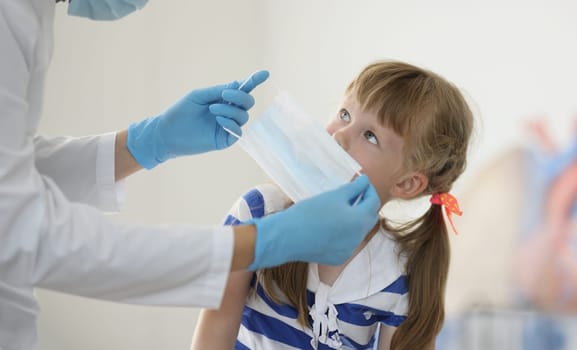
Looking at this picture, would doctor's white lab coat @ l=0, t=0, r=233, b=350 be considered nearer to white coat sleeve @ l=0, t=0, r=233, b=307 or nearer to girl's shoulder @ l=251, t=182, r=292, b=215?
white coat sleeve @ l=0, t=0, r=233, b=307

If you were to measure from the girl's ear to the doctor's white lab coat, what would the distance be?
1.81ft

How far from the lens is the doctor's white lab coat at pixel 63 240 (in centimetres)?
81

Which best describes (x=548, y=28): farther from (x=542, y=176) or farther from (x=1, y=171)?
(x=1, y=171)

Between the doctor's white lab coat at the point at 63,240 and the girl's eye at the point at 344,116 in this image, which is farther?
the girl's eye at the point at 344,116

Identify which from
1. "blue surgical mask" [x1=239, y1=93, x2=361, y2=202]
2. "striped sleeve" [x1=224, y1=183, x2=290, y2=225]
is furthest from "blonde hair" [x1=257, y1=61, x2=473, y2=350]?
"blue surgical mask" [x1=239, y1=93, x2=361, y2=202]

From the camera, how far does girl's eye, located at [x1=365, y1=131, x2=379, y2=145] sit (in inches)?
49.6

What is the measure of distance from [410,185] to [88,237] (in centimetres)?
72

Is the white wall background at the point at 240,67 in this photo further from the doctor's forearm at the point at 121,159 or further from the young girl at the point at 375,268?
the doctor's forearm at the point at 121,159

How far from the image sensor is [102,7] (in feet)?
3.36

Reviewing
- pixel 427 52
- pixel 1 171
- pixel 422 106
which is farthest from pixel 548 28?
pixel 1 171

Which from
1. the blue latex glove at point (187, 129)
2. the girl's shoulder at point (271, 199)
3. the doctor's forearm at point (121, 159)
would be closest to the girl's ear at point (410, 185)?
the girl's shoulder at point (271, 199)

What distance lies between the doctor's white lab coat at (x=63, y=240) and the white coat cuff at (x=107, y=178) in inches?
13.6

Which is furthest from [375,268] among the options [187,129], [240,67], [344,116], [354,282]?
[240,67]

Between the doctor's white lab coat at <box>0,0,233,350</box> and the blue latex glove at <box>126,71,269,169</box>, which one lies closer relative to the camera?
the doctor's white lab coat at <box>0,0,233,350</box>
